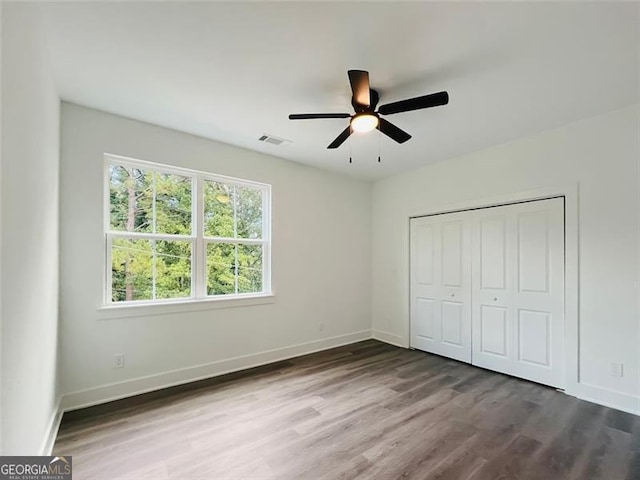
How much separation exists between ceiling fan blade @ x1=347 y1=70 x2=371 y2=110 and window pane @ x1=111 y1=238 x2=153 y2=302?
8.20 feet

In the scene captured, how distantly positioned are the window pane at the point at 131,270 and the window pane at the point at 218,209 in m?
0.69

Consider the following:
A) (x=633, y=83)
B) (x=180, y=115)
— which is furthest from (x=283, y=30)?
(x=633, y=83)

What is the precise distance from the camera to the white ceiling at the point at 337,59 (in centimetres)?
172

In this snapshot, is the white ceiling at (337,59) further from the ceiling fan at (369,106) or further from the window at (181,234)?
the window at (181,234)

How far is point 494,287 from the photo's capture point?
365cm

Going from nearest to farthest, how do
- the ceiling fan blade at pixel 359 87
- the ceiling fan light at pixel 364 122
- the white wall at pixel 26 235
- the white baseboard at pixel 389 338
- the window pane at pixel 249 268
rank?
the white wall at pixel 26 235
the ceiling fan blade at pixel 359 87
the ceiling fan light at pixel 364 122
the window pane at pixel 249 268
the white baseboard at pixel 389 338

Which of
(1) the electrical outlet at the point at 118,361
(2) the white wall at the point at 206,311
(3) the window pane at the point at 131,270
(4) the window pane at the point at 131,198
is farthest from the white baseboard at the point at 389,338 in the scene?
(4) the window pane at the point at 131,198

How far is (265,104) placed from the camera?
106 inches

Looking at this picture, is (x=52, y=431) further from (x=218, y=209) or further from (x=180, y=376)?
(x=218, y=209)

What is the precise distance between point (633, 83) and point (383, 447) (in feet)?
11.2

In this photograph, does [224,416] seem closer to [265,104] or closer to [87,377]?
[87,377]

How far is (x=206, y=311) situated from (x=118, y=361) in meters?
0.91

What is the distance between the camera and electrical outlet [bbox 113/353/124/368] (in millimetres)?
2822
